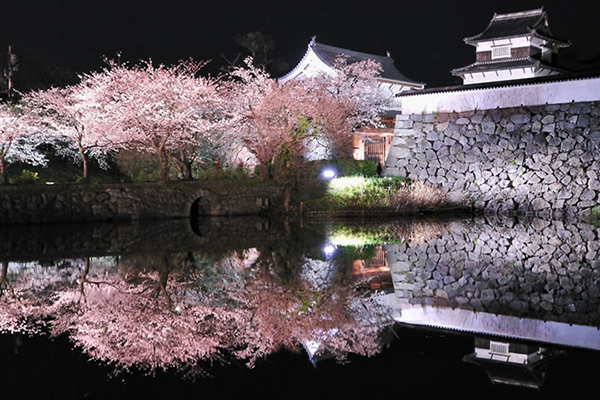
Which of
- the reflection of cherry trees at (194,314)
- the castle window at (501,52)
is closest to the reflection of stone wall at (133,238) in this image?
the reflection of cherry trees at (194,314)

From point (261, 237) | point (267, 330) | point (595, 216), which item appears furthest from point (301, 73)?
point (267, 330)

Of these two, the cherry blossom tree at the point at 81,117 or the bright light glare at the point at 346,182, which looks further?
the cherry blossom tree at the point at 81,117

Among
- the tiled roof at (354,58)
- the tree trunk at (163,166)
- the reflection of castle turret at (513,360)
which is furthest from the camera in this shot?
the tiled roof at (354,58)

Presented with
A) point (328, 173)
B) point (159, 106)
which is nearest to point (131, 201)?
point (159, 106)

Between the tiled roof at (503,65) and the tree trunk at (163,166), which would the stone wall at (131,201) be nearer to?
the tree trunk at (163,166)

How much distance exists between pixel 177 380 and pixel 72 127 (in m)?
21.3

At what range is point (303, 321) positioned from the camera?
595cm

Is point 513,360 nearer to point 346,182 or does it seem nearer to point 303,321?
point 303,321

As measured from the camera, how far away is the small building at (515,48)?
28.8 meters

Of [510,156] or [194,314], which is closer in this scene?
[194,314]

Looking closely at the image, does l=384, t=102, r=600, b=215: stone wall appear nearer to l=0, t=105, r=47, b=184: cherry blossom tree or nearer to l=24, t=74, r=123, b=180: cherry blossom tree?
l=24, t=74, r=123, b=180: cherry blossom tree

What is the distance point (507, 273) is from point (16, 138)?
70.2ft

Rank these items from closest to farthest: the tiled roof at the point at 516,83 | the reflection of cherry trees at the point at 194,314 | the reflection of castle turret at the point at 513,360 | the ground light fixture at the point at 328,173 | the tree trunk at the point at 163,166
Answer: the reflection of castle turret at the point at 513,360, the reflection of cherry trees at the point at 194,314, the tiled roof at the point at 516,83, the tree trunk at the point at 163,166, the ground light fixture at the point at 328,173

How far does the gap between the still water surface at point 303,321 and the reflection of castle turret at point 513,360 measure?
0.02 metres
